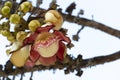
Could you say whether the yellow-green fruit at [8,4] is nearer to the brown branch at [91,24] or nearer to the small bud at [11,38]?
the small bud at [11,38]

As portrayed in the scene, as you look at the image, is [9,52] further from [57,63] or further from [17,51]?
[57,63]

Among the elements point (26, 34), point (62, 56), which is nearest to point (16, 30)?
point (26, 34)

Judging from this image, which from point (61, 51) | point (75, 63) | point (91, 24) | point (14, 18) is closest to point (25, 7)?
point (14, 18)

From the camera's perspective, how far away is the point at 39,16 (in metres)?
0.84

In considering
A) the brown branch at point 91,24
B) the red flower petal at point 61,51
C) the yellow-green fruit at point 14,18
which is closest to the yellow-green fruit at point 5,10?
the yellow-green fruit at point 14,18

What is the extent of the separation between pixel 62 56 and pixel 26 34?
0.40 ft

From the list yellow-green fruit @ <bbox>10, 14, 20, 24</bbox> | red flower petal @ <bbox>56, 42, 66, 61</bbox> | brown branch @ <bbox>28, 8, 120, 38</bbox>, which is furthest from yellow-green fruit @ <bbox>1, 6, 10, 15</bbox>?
brown branch @ <bbox>28, 8, 120, 38</bbox>

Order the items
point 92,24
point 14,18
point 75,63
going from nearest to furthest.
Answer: point 14,18
point 75,63
point 92,24

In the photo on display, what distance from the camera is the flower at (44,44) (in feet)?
2.70

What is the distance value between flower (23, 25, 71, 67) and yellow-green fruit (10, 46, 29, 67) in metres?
0.01

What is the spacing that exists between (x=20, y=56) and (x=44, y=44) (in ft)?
0.23

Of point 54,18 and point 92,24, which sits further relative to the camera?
point 92,24

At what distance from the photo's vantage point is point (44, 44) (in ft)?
2.69

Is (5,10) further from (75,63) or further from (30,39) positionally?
(75,63)
